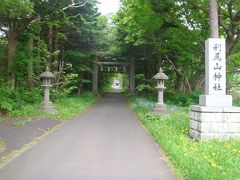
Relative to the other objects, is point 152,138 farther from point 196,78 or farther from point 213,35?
point 196,78

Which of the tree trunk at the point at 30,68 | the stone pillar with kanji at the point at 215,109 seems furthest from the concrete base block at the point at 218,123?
the tree trunk at the point at 30,68

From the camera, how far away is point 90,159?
8164 millimetres

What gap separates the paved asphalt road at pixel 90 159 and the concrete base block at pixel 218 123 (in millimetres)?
1596

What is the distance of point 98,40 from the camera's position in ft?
102

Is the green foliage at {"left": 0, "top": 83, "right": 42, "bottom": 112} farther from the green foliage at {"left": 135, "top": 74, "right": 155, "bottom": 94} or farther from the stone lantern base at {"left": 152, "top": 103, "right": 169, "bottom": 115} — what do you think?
the green foliage at {"left": 135, "top": 74, "right": 155, "bottom": 94}

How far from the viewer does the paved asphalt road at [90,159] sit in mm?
6766

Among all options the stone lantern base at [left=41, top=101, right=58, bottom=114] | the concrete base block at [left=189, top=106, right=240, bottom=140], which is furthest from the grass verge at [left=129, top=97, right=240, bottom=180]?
the stone lantern base at [left=41, top=101, right=58, bottom=114]

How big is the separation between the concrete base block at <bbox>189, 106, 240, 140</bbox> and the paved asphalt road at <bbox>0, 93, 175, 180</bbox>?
1.60 meters

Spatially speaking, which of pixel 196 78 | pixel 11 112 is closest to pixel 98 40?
pixel 196 78

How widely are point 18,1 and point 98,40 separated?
19.0m

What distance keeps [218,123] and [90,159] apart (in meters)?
4.27

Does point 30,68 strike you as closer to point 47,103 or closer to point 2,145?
point 47,103

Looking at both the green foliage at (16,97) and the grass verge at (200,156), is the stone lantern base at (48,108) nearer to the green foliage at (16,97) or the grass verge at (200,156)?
the green foliage at (16,97)

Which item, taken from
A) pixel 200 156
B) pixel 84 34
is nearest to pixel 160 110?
pixel 200 156
